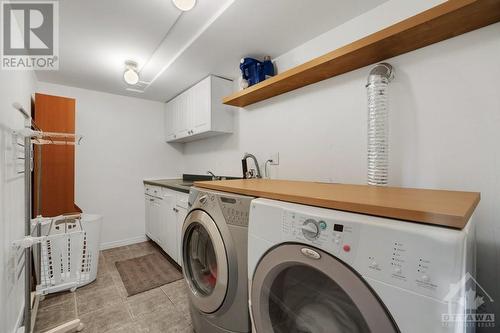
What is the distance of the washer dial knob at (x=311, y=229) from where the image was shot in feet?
2.25

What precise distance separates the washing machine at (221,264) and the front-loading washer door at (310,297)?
0.66ft

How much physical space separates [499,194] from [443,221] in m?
0.77

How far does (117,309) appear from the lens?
1705 millimetres

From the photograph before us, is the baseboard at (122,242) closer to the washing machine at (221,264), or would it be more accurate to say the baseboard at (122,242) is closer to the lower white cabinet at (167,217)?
the lower white cabinet at (167,217)

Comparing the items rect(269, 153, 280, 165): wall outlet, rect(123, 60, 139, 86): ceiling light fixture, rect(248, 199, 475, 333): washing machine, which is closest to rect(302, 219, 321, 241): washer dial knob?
rect(248, 199, 475, 333): washing machine

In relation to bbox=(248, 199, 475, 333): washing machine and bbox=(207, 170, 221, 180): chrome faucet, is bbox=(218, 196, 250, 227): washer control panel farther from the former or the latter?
bbox=(207, 170, 221, 180): chrome faucet

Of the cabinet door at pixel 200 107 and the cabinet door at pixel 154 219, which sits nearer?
the cabinet door at pixel 200 107

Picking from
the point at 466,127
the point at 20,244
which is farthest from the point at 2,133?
the point at 466,127

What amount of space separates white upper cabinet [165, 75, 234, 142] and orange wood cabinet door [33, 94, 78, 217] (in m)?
1.19

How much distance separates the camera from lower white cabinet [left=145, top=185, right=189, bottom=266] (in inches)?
87.0

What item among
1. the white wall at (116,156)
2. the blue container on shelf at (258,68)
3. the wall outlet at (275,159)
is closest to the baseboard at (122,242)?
the white wall at (116,156)

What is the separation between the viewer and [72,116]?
2268 mm

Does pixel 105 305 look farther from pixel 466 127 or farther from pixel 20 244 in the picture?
pixel 466 127

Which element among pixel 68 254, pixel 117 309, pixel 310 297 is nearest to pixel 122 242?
pixel 68 254
